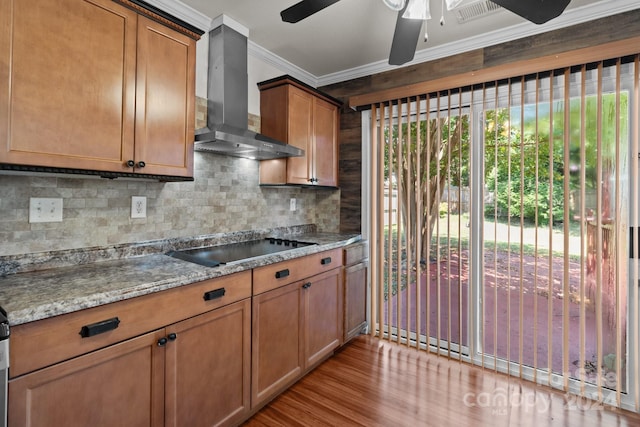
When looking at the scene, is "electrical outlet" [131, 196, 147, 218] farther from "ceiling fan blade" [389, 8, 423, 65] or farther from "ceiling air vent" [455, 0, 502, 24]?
"ceiling air vent" [455, 0, 502, 24]

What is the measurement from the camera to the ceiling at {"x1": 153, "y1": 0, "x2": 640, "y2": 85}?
207cm

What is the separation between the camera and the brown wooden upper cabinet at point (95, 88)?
121cm

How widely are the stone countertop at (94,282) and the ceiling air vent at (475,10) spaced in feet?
6.62

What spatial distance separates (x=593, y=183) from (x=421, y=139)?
1162 millimetres

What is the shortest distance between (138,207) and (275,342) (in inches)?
45.6

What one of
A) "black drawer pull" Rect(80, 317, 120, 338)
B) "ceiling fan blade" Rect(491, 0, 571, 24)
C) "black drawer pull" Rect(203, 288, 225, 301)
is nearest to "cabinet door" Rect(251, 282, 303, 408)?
"black drawer pull" Rect(203, 288, 225, 301)

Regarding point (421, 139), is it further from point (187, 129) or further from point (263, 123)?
point (187, 129)

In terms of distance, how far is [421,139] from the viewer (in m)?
2.62

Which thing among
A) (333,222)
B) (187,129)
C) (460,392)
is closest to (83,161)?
(187,129)

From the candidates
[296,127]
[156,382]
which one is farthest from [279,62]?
[156,382]

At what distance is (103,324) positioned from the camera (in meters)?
1.15

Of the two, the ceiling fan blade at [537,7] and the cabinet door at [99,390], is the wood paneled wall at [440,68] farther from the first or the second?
the cabinet door at [99,390]

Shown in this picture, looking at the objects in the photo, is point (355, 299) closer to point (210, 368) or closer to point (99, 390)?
point (210, 368)

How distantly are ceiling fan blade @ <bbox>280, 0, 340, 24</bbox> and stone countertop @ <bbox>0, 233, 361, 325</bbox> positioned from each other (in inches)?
49.6
